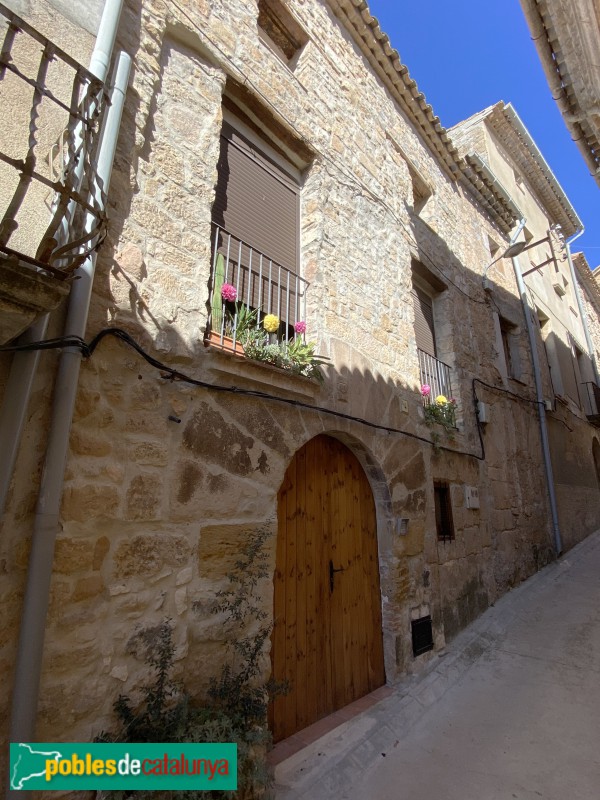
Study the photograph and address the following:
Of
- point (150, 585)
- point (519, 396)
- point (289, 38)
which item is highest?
point (289, 38)

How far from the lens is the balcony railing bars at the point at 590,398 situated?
1071 centimetres

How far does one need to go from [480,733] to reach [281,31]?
6.31 m

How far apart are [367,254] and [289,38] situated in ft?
7.74

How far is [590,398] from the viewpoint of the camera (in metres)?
10.9

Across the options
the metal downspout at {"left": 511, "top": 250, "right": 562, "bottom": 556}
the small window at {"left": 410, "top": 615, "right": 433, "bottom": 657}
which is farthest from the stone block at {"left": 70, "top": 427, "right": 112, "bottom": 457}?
the metal downspout at {"left": 511, "top": 250, "right": 562, "bottom": 556}

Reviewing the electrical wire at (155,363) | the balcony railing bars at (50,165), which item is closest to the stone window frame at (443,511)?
the electrical wire at (155,363)

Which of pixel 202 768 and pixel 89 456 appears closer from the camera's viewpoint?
pixel 202 768

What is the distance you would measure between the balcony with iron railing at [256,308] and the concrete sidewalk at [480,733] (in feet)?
8.02

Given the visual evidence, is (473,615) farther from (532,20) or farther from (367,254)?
(532,20)

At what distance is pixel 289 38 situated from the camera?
4.18m

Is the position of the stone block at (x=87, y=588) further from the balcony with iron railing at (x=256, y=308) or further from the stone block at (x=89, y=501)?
the balcony with iron railing at (x=256, y=308)

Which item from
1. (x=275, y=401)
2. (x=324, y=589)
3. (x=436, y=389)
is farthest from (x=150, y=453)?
(x=436, y=389)

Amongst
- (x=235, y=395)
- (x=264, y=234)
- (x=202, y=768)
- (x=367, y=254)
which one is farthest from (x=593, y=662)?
(x=264, y=234)

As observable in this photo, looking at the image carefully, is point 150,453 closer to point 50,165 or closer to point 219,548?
point 219,548
